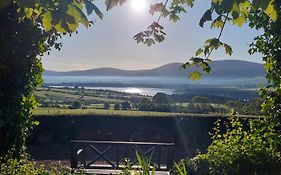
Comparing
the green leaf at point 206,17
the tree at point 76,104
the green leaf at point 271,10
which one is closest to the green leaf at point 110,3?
the green leaf at point 206,17

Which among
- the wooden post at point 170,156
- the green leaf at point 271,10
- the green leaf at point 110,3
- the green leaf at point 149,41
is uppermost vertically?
the green leaf at point 110,3

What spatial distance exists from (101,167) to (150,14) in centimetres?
443

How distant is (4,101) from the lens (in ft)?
18.0

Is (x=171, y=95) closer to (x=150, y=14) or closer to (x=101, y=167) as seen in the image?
(x=101, y=167)

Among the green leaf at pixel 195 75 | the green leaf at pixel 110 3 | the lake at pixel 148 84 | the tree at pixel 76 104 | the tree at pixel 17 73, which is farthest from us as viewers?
the lake at pixel 148 84

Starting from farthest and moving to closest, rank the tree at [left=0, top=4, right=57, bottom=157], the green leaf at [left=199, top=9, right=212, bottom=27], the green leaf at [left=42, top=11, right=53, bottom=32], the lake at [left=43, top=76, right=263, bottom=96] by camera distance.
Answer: the lake at [left=43, top=76, right=263, bottom=96]
the tree at [left=0, top=4, right=57, bottom=157]
the green leaf at [left=199, top=9, right=212, bottom=27]
the green leaf at [left=42, top=11, right=53, bottom=32]

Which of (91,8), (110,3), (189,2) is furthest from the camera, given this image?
(189,2)

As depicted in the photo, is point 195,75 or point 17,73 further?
point 17,73

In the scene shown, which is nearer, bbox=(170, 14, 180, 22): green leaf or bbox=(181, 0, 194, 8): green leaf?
bbox=(181, 0, 194, 8): green leaf

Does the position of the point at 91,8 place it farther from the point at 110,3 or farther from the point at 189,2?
the point at 189,2

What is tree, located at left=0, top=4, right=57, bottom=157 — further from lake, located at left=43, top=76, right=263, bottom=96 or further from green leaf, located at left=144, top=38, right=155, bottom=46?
lake, located at left=43, top=76, right=263, bottom=96

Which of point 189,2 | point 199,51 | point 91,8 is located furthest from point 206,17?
point 189,2

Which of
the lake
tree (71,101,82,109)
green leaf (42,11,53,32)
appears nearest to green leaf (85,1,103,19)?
green leaf (42,11,53,32)

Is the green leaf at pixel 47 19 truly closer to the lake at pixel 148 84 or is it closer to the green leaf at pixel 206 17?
the green leaf at pixel 206 17
